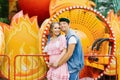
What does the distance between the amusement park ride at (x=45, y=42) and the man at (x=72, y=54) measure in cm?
175

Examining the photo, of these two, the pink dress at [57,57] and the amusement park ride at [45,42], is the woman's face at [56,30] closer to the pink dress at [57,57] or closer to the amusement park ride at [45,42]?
the pink dress at [57,57]

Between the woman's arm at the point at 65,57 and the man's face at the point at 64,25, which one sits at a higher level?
the man's face at the point at 64,25

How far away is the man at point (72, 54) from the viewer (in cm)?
819

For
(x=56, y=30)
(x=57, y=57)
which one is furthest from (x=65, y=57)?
(x=56, y=30)

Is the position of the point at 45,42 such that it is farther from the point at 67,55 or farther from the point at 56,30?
the point at 67,55

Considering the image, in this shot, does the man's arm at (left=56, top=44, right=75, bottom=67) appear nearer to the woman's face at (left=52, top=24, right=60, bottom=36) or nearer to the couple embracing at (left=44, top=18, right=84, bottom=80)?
the couple embracing at (left=44, top=18, right=84, bottom=80)

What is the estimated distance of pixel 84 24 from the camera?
10312 millimetres

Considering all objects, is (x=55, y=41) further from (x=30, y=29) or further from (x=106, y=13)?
(x=106, y=13)

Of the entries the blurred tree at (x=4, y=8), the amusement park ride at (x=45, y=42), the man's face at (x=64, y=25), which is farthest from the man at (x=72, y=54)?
the blurred tree at (x=4, y=8)

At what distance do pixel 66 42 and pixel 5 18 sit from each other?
348 centimetres

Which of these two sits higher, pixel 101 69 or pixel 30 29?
pixel 30 29

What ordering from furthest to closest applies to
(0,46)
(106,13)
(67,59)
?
(106,13) → (0,46) → (67,59)

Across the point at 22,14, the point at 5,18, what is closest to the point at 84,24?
the point at 22,14

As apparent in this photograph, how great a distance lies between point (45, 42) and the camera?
33.0ft
